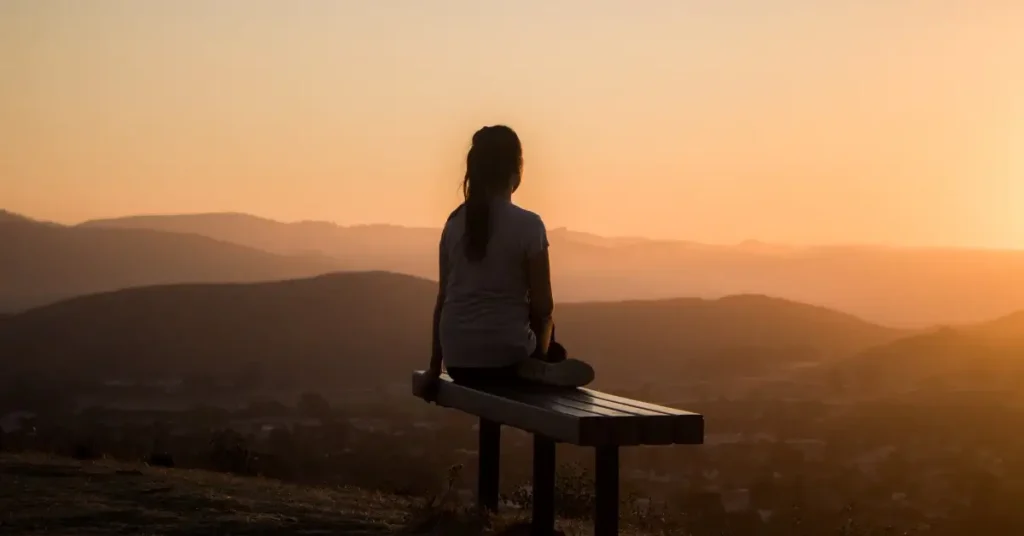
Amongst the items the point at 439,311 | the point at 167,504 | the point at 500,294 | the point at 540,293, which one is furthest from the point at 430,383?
the point at 167,504

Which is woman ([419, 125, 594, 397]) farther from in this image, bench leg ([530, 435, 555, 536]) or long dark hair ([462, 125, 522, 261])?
bench leg ([530, 435, 555, 536])

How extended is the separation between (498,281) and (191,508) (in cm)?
234

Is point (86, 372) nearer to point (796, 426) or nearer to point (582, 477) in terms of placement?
point (796, 426)

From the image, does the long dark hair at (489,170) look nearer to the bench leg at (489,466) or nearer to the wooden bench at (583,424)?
the wooden bench at (583,424)

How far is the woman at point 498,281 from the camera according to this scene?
247 inches

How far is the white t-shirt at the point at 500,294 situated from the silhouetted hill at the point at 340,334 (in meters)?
63.5

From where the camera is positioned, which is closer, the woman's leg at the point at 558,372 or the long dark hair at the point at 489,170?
the woman's leg at the point at 558,372

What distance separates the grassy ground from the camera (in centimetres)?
650

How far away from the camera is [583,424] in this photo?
15.9 ft

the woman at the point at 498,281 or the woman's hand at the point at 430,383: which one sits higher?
the woman at the point at 498,281

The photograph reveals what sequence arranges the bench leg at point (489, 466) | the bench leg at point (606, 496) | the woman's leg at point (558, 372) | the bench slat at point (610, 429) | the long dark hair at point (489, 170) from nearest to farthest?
the bench slat at point (610, 429), the bench leg at point (606, 496), the woman's leg at point (558, 372), the long dark hair at point (489, 170), the bench leg at point (489, 466)

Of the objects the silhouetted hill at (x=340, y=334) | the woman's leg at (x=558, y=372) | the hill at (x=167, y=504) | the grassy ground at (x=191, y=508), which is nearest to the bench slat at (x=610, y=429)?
the woman's leg at (x=558, y=372)

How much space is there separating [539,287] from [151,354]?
2781 inches

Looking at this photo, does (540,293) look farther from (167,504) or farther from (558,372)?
(167,504)
